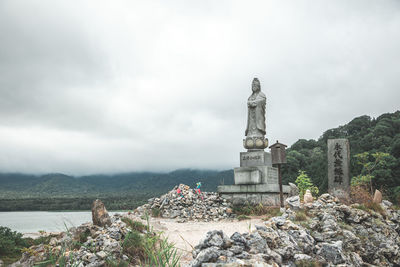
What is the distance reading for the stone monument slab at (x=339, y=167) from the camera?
10750mm

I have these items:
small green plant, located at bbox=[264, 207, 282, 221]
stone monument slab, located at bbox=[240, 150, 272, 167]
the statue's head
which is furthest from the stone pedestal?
the statue's head

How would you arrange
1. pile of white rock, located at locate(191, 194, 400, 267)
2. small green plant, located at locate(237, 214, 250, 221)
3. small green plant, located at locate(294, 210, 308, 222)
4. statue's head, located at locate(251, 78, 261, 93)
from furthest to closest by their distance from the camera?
statue's head, located at locate(251, 78, 261, 93) → small green plant, located at locate(237, 214, 250, 221) → small green plant, located at locate(294, 210, 308, 222) → pile of white rock, located at locate(191, 194, 400, 267)

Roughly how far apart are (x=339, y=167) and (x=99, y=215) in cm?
881

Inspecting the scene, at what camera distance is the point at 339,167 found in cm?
1095

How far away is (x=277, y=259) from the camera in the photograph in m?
4.08

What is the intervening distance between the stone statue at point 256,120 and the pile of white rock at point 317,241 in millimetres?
3964

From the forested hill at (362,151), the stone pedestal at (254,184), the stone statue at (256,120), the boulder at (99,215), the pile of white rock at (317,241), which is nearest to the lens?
the pile of white rock at (317,241)

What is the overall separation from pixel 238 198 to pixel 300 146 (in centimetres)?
2710

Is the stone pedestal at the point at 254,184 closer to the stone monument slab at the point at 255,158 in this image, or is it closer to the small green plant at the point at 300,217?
the stone monument slab at the point at 255,158

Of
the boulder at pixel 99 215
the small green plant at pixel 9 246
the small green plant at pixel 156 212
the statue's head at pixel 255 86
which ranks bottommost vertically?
the small green plant at pixel 156 212

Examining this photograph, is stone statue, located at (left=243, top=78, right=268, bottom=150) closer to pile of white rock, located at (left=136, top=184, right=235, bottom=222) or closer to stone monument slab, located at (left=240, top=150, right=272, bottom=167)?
stone monument slab, located at (left=240, top=150, right=272, bottom=167)

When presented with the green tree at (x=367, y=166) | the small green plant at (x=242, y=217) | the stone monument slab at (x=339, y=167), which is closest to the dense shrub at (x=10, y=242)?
the small green plant at (x=242, y=217)

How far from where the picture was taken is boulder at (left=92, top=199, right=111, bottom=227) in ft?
20.4

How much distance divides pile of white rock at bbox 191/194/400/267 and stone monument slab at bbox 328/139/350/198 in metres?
1.42
